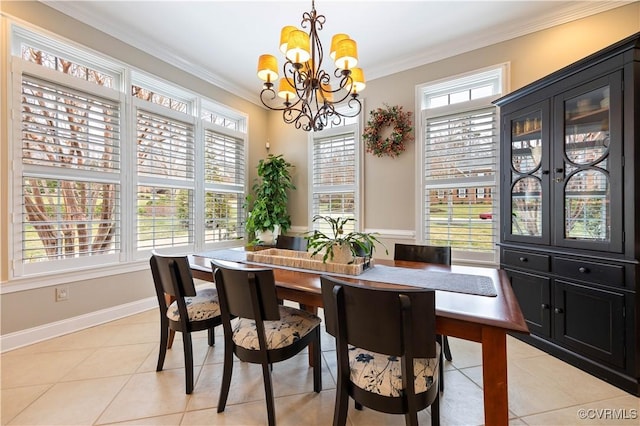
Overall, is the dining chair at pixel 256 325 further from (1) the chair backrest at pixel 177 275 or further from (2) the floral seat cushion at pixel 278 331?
(1) the chair backrest at pixel 177 275

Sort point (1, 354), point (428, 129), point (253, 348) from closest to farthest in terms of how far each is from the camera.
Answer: point (253, 348) → point (1, 354) → point (428, 129)

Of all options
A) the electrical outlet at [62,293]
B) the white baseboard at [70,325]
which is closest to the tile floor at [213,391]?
the white baseboard at [70,325]

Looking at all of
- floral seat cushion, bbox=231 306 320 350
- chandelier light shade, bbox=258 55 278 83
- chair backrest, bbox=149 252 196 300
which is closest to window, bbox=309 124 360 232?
chandelier light shade, bbox=258 55 278 83

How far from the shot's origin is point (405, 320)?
107cm

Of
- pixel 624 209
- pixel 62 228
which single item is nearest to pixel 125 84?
pixel 62 228

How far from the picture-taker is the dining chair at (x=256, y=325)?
1.45 metres

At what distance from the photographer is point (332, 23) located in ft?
9.41

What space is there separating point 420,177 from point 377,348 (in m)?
2.75

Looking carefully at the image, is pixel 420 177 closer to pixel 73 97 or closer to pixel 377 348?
pixel 377 348

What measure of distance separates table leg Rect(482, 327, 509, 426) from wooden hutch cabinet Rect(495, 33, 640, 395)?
Answer: 146 centimetres

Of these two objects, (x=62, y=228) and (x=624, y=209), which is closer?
(x=624, y=209)

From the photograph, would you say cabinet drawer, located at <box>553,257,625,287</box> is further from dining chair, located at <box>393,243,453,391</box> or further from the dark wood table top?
dining chair, located at <box>393,243,453,391</box>

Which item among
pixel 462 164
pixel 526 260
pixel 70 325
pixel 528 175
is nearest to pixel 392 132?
pixel 462 164

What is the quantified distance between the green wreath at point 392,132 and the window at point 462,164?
23 cm
